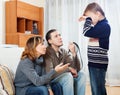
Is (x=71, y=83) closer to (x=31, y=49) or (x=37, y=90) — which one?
(x=37, y=90)

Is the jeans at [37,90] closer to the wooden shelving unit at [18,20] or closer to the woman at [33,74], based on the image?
the woman at [33,74]

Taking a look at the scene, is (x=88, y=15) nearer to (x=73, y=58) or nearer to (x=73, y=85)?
(x=73, y=58)

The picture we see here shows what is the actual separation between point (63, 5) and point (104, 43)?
2.39 metres

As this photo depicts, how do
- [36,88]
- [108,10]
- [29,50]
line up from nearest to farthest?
[36,88]
[29,50]
[108,10]

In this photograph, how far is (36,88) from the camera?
1.95 metres

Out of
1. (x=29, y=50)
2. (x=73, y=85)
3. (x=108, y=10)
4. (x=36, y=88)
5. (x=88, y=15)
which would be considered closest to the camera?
(x=36, y=88)

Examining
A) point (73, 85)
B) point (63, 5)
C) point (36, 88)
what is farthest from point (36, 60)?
point (63, 5)

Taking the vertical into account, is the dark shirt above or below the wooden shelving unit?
below

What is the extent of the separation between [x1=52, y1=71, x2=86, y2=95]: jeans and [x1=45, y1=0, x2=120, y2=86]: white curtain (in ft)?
5.88

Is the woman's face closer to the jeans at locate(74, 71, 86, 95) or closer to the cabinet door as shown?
the jeans at locate(74, 71, 86, 95)

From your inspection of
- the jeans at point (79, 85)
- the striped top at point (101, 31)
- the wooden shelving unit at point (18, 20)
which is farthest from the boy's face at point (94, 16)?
the wooden shelving unit at point (18, 20)

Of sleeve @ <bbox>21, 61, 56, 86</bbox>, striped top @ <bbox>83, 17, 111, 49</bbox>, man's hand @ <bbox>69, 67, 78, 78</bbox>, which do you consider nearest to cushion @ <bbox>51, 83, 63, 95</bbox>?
sleeve @ <bbox>21, 61, 56, 86</bbox>

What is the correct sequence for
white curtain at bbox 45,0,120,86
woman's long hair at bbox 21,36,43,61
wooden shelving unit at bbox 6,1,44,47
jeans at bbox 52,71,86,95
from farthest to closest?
white curtain at bbox 45,0,120,86, wooden shelving unit at bbox 6,1,44,47, jeans at bbox 52,71,86,95, woman's long hair at bbox 21,36,43,61

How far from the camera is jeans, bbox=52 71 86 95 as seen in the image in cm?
222
